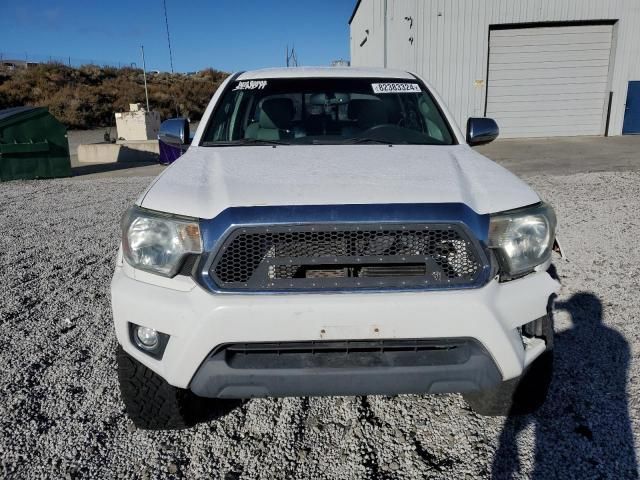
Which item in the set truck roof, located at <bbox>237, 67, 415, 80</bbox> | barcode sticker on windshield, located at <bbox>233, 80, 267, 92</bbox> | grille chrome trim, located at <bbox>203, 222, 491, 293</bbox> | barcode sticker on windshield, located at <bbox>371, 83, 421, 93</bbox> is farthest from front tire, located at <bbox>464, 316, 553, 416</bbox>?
barcode sticker on windshield, located at <bbox>233, 80, 267, 92</bbox>

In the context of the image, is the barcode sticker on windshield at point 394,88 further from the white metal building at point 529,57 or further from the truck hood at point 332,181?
the white metal building at point 529,57

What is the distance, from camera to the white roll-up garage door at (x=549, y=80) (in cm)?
1540

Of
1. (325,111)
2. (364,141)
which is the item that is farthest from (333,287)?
(325,111)

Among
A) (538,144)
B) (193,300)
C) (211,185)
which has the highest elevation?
(211,185)

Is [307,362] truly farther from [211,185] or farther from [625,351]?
[625,351]

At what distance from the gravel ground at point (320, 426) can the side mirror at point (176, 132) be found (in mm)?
1327

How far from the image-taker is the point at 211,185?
6.98ft

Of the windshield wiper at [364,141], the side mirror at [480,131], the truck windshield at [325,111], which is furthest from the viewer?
the side mirror at [480,131]

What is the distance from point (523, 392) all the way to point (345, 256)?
106 cm

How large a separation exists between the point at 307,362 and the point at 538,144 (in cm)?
1462

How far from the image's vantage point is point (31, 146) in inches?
393

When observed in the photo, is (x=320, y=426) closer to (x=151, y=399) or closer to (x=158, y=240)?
(x=151, y=399)

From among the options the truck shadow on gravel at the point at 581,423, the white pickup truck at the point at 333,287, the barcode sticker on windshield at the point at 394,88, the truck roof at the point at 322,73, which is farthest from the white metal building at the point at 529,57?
the white pickup truck at the point at 333,287

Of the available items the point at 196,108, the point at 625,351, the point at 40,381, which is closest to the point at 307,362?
the point at 40,381
